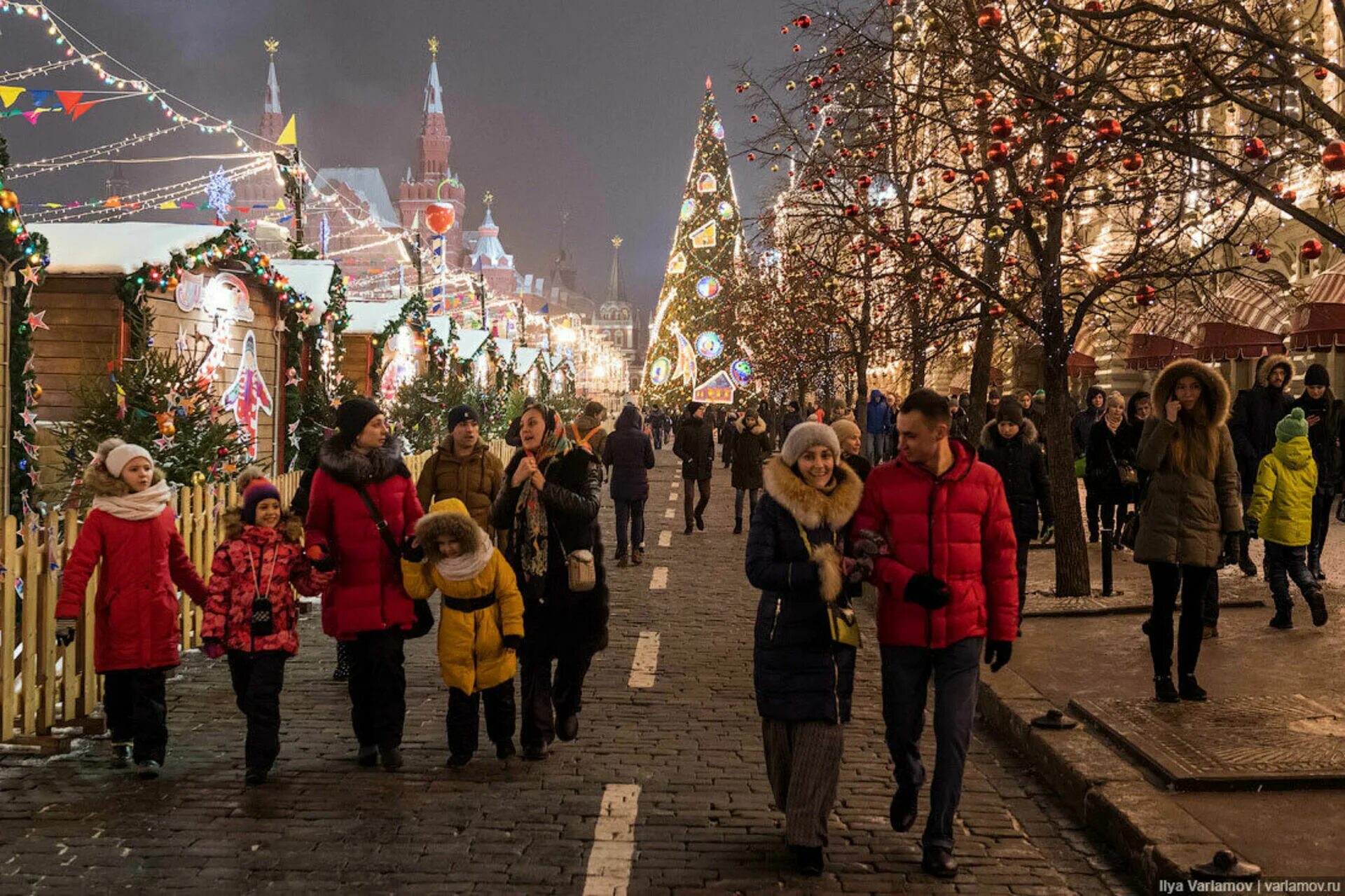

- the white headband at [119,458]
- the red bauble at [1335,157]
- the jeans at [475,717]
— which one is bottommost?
the jeans at [475,717]

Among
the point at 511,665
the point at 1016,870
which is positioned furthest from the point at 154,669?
the point at 1016,870

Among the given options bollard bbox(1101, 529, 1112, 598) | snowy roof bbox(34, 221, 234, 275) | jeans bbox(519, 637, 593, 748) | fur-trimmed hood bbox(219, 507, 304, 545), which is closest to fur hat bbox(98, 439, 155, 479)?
fur-trimmed hood bbox(219, 507, 304, 545)

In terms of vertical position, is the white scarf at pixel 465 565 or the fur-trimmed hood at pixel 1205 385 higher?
the fur-trimmed hood at pixel 1205 385

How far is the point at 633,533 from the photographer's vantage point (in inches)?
632

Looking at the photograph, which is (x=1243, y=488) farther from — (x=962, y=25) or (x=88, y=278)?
(x=88, y=278)

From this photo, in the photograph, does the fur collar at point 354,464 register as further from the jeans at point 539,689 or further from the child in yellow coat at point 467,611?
the jeans at point 539,689

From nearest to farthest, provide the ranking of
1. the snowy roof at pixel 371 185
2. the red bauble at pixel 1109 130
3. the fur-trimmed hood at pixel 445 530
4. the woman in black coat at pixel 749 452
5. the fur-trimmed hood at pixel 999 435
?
the red bauble at pixel 1109 130
the fur-trimmed hood at pixel 445 530
the fur-trimmed hood at pixel 999 435
the woman in black coat at pixel 749 452
the snowy roof at pixel 371 185

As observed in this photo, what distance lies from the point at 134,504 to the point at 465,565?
5.90 feet

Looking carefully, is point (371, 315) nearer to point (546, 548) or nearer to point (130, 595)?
point (130, 595)

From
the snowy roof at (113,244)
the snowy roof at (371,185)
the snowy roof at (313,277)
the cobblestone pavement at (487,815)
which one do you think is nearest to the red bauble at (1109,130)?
the cobblestone pavement at (487,815)

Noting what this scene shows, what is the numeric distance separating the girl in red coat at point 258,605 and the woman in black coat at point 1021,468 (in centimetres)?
580

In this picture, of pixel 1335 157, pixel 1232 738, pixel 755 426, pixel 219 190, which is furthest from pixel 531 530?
pixel 219 190

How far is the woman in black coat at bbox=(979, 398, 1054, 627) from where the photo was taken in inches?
410

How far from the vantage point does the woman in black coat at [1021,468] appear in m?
10.4
